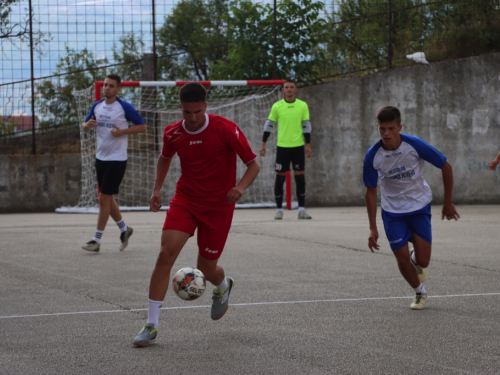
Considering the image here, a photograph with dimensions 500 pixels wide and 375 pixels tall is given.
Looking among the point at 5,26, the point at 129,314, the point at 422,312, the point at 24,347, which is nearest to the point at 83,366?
the point at 24,347

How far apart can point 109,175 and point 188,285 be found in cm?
479

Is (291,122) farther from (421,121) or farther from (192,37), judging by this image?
(192,37)

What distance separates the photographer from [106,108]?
9.98m

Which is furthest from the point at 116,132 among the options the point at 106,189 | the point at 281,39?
the point at 281,39

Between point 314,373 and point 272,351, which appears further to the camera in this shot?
point 272,351

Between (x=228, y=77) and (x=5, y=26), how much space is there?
527 centimetres

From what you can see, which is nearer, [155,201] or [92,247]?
[155,201]

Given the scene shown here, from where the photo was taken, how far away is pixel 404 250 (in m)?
5.96

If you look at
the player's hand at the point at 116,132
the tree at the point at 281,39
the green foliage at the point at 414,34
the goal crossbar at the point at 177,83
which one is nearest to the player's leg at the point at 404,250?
the player's hand at the point at 116,132

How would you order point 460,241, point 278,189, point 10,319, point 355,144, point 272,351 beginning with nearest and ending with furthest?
point 272,351 < point 10,319 < point 460,241 < point 278,189 < point 355,144

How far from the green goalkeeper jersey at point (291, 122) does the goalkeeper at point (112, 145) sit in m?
4.30

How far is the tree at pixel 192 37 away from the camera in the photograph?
23031mm

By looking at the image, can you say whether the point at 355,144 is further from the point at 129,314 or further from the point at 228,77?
the point at 129,314

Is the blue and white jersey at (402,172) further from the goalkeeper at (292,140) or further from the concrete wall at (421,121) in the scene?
the concrete wall at (421,121)
